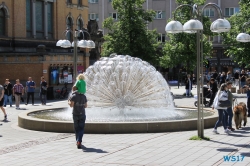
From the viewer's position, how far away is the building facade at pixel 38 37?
125 ft

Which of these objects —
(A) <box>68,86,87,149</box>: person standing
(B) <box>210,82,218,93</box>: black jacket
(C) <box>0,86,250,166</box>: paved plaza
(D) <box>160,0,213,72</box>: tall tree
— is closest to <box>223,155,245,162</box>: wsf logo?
(C) <box>0,86,250,166</box>: paved plaza

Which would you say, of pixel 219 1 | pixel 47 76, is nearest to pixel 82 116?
pixel 47 76

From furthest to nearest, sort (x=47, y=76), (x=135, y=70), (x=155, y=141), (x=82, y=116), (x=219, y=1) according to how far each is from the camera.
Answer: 1. (x=219, y=1)
2. (x=47, y=76)
3. (x=135, y=70)
4. (x=155, y=141)
5. (x=82, y=116)

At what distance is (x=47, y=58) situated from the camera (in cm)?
3791

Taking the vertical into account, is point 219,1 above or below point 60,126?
above

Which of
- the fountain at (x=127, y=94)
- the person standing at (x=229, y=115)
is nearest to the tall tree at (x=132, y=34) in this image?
the fountain at (x=127, y=94)

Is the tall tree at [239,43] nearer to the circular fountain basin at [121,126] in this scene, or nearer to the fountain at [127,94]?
the fountain at [127,94]

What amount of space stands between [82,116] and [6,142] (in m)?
2.61

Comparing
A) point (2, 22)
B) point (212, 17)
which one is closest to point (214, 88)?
point (2, 22)

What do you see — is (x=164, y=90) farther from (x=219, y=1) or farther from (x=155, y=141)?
(x=219, y=1)

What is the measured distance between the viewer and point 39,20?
46.8 m

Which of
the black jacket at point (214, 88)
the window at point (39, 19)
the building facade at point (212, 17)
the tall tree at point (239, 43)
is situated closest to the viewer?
the black jacket at point (214, 88)

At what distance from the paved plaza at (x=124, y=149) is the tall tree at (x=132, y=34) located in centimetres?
2278

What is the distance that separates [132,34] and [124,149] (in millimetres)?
26913
